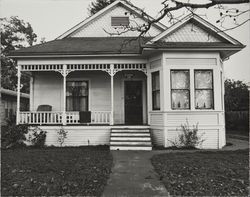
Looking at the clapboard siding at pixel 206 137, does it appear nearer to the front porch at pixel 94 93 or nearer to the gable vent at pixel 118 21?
the front porch at pixel 94 93

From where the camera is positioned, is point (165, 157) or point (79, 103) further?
point (79, 103)

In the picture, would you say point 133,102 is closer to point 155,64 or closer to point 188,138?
point 155,64

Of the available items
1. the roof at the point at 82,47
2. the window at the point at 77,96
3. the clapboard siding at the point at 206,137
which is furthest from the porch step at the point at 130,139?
the roof at the point at 82,47

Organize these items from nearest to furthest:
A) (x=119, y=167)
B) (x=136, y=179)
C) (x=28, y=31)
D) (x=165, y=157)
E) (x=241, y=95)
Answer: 1. (x=136, y=179)
2. (x=119, y=167)
3. (x=165, y=157)
4. (x=241, y=95)
5. (x=28, y=31)

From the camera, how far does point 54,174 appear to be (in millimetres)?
5570

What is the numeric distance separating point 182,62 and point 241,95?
479 inches

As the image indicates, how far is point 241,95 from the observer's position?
1969cm

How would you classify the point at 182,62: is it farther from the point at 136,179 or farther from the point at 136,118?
the point at 136,179

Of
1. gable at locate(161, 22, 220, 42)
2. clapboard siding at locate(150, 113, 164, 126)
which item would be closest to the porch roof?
gable at locate(161, 22, 220, 42)

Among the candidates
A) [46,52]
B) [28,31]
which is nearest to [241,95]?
[46,52]

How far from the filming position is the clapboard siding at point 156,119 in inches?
398

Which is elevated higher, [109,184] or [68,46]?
[68,46]

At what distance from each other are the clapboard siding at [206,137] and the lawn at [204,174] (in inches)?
77.3

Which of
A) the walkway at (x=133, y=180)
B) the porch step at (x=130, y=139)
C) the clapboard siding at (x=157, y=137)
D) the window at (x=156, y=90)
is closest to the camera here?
the walkway at (x=133, y=180)
